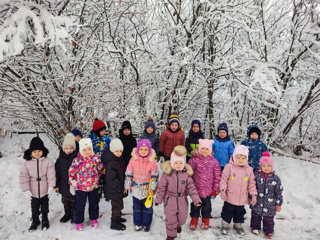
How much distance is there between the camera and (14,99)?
466 cm

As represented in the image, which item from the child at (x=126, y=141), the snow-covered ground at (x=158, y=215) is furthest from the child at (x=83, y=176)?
the child at (x=126, y=141)

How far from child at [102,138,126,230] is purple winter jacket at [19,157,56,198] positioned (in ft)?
2.88

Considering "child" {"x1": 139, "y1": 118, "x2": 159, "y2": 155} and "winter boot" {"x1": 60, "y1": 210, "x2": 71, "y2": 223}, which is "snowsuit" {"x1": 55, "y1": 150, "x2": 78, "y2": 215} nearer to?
"winter boot" {"x1": 60, "y1": 210, "x2": 71, "y2": 223}

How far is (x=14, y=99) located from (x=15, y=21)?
2.00 metres

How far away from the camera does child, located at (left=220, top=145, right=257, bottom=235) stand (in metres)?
3.28

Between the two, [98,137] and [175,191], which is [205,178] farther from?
[98,137]

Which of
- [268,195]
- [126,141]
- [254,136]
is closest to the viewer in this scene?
[268,195]

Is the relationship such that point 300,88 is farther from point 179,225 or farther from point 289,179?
point 179,225

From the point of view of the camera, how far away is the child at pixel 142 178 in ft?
10.9

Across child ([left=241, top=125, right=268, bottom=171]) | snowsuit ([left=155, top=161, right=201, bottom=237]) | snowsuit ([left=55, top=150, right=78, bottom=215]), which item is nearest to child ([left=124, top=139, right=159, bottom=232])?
snowsuit ([left=155, top=161, right=201, bottom=237])

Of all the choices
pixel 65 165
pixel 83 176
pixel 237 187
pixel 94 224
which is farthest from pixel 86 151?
pixel 237 187

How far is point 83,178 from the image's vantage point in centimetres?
332

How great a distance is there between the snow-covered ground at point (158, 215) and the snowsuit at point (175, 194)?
334mm

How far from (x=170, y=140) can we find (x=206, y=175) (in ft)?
4.20
